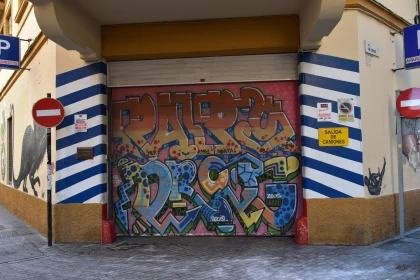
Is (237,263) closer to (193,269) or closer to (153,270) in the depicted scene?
(193,269)

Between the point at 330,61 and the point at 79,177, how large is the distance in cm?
518

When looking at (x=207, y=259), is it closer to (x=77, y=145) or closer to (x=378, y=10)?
(x=77, y=145)

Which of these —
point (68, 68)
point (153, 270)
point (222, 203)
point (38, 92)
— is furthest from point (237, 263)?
point (38, 92)

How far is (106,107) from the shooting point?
7.46 meters

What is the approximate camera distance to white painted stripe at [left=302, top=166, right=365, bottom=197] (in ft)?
21.9

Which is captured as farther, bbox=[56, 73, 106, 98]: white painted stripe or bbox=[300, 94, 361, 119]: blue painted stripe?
bbox=[56, 73, 106, 98]: white painted stripe

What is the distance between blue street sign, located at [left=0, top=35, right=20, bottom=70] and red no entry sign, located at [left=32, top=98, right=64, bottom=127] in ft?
6.53

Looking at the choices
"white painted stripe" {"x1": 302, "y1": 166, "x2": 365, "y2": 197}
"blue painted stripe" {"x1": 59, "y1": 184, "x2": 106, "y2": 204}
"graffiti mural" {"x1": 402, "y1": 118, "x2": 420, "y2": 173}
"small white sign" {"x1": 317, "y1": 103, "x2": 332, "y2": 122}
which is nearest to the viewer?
"white painted stripe" {"x1": 302, "y1": 166, "x2": 365, "y2": 197}

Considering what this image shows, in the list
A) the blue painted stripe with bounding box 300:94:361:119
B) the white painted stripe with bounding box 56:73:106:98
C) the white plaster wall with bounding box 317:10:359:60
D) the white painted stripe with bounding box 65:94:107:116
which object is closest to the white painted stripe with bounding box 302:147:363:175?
the blue painted stripe with bounding box 300:94:361:119

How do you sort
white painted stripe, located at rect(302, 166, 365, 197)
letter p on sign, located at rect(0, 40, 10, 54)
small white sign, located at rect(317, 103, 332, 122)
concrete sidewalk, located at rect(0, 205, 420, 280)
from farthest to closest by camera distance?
letter p on sign, located at rect(0, 40, 10, 54), small white sign, located at rect(317, 103, 332, 122), white painted stripe, located at rect(302, 166, 365, 197), concrete sidewalk, located at rect(0, 205, 420, 280)

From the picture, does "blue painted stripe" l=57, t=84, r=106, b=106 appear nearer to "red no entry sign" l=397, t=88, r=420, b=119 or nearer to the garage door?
the garage door

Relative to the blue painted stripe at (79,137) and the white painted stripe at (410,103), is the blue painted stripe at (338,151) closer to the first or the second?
the white painted stripe at (410,103)

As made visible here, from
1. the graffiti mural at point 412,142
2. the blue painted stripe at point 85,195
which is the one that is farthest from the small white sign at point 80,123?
the graffiti mural at point 412,142

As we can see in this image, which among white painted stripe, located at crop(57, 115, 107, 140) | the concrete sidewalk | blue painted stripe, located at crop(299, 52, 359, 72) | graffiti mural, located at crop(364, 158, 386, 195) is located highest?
blue painted stripe, located at crop(299, 52, 359, 72)
